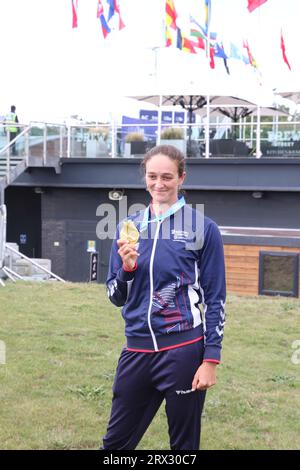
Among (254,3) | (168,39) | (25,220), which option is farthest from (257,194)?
(25,220)

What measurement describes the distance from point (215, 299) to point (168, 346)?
1.00 ft

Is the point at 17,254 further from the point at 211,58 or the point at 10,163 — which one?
the point at 211,58

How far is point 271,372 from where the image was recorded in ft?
21.8

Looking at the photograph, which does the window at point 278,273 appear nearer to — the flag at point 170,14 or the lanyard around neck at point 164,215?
the flag at point 170,14

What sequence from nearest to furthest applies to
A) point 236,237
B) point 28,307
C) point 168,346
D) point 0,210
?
point 168,346, point 28,307, point 0,210, point 236,237

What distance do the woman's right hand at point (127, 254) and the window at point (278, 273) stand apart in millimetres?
12084

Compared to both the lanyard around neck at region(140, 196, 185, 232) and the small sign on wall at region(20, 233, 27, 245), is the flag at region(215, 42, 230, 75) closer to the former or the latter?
the small sign on wall at region(20, 233, 27, 245)

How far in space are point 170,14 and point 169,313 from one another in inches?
717

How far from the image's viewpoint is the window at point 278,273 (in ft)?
49.1

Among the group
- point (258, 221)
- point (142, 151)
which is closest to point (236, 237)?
point (258, 221)

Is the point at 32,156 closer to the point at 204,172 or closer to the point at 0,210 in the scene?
the point at 204,172

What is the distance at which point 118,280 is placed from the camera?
10.7 feet

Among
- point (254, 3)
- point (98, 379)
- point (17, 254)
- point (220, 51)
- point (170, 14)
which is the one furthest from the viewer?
point (220, 51)

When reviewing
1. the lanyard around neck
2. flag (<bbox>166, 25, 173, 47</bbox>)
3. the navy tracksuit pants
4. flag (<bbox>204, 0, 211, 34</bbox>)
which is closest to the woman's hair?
the lanyard around neck
